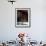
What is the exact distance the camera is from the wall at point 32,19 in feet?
18.6

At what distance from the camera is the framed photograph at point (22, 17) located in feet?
18.7

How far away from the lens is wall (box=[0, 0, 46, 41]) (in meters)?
5.67

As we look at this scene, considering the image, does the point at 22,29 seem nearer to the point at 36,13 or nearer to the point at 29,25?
the point at 29,25

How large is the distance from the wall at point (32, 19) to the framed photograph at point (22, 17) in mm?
123

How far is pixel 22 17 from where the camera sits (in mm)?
5734

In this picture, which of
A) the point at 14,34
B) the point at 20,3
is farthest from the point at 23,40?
the point at 20,3

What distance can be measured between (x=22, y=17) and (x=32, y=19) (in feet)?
1.39

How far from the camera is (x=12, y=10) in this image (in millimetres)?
5707

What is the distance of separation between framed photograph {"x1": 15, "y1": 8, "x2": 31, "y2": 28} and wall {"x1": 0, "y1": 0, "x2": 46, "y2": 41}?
12cm

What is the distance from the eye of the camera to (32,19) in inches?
223

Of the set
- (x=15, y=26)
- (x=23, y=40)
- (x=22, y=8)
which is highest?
(x=22, y=8)

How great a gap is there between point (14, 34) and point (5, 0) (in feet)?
4.74

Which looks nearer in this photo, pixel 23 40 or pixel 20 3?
pixel 23 40

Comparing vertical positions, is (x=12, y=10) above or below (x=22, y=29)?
above
